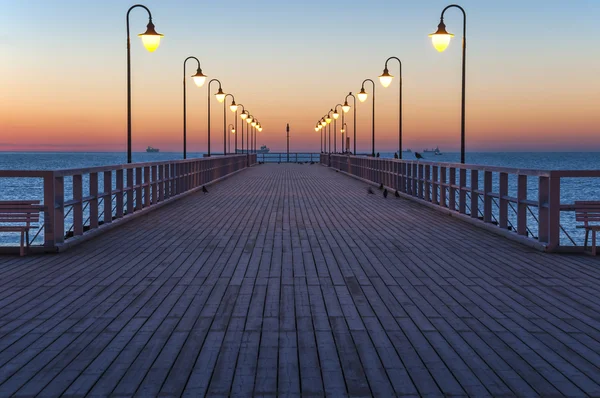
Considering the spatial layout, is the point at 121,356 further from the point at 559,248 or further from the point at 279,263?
the point at 559,248

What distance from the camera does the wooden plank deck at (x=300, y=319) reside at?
14.0 feet

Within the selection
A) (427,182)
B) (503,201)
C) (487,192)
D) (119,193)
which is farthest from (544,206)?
(427,182)

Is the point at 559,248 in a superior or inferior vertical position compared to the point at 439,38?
inferior

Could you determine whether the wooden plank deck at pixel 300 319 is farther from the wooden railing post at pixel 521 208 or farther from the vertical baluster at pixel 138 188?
the vertical baluster at pixel 138 188

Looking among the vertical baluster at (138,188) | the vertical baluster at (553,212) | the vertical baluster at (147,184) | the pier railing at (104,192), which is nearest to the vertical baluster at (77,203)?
the pier railing at (104,192)

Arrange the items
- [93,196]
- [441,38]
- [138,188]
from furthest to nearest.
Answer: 1. [441,38]
2. [138,188]
3. [93,196]

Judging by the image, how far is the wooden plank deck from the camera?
4262 millimetres

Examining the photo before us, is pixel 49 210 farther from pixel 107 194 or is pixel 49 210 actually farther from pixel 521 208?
pixel 521 208

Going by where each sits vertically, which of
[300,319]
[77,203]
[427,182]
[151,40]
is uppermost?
[151,40]

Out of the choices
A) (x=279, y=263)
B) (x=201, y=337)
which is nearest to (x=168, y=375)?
(x=201, y=337)

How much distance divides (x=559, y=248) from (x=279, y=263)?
4006mm

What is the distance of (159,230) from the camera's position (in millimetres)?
12367

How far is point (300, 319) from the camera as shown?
5777 mm

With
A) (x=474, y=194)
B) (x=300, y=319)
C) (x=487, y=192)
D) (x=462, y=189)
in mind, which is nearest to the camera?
(x=300, y=319)
